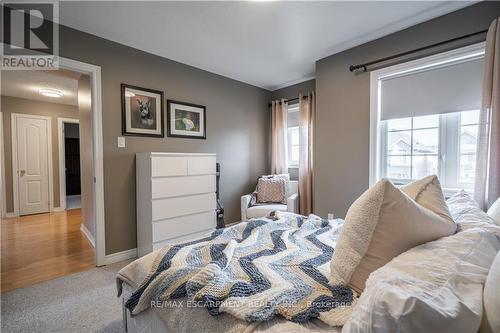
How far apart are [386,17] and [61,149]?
6576 millimetres

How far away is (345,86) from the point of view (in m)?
2.94

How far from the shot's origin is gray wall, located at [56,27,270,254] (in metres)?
2.63

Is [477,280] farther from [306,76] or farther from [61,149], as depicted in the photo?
[61,149]

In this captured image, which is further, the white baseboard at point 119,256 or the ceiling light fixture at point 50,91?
the ceiling light fixture at point 50,91

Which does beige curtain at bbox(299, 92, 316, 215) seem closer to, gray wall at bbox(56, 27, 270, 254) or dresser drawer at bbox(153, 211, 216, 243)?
gray wall at bbox(56, 27, 270, 254)

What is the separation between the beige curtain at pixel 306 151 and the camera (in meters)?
3.71

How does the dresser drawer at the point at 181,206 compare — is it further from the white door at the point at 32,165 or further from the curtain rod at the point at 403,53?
the white door at the point at 32,165

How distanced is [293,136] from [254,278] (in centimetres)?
352

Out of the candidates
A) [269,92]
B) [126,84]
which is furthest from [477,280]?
[269,92]

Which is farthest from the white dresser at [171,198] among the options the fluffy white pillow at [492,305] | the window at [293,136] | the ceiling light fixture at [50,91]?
the ceiling light fixture at [50,91]

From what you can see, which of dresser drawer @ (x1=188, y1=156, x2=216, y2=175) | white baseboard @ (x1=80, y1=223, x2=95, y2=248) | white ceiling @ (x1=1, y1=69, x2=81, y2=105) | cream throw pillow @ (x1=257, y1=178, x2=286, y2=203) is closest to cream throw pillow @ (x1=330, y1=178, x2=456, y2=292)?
dresser drawer @ (x1=188, y1=156, x2=216, y2=175)

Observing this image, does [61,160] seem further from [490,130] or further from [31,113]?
[490,130]

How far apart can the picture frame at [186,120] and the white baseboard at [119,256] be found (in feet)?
5.11

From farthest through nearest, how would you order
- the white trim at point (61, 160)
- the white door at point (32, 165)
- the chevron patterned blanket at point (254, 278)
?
the white trim at point (61, 160), the white door at point (32, 165), the chevron patterned blanket at point (254, 278)
